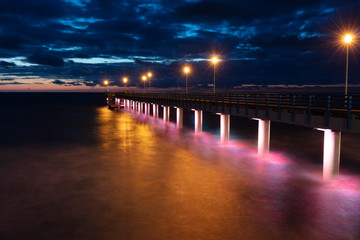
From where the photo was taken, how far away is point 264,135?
86.8 ft

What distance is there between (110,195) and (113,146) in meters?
16.7

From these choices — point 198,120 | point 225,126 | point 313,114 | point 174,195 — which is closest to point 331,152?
point 313,114

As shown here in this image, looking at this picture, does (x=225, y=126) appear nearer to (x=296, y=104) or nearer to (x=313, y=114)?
(x=296, y=104)

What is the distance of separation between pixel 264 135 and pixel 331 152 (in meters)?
7.71

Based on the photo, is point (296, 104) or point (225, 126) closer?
point (296, 104)

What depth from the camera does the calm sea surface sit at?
12148mm

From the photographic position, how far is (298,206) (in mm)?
14727

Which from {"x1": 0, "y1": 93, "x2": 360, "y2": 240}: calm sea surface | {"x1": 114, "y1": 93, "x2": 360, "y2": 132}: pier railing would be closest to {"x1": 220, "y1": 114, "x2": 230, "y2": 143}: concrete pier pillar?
{"x1": 114, "y1": 93, "x2": 360, "y2": 132}: pier railing

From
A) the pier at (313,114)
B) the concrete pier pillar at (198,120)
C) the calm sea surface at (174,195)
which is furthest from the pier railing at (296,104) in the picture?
the calm sea surface at (174,195)

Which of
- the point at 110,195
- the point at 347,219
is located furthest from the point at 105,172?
the point at 347,219

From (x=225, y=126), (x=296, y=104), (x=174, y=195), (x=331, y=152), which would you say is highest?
(x=296, y=104)

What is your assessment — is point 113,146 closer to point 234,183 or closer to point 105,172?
point 105,172

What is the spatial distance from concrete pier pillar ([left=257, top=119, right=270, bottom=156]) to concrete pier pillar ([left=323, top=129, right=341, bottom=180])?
7.17 metres

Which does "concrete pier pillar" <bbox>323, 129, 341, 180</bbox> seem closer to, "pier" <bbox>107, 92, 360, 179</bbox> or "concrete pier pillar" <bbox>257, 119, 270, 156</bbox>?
"pier" <bbox>107, 92, 360, 179</bbox>
